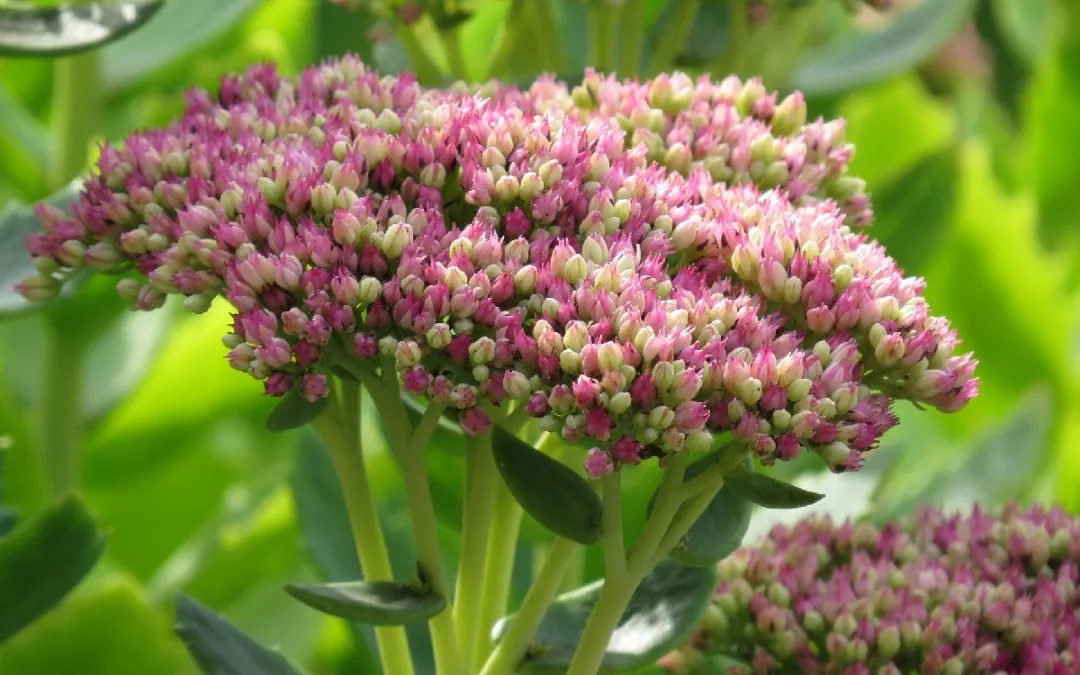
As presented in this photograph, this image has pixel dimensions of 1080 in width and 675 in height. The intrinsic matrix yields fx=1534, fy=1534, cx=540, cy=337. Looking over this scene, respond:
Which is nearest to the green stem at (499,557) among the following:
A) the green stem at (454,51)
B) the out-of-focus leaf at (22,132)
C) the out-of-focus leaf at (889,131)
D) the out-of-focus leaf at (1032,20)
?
the green stem at (454,51)

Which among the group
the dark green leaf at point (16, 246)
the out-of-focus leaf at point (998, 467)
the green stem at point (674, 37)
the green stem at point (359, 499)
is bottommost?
the green stem at point (359, 499)

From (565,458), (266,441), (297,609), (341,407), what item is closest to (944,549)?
(565,458)

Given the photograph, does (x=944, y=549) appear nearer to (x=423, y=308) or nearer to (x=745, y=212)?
(x=745, y=212)

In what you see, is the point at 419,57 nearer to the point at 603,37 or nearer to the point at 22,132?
the point at 603,37

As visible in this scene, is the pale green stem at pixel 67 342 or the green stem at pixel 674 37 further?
the pale green stem at pixel 67 342

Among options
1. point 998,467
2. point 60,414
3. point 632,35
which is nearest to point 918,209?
point 998,467

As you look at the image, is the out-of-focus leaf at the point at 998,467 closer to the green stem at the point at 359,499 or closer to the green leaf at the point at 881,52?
the green leaf at the point at 881,52
